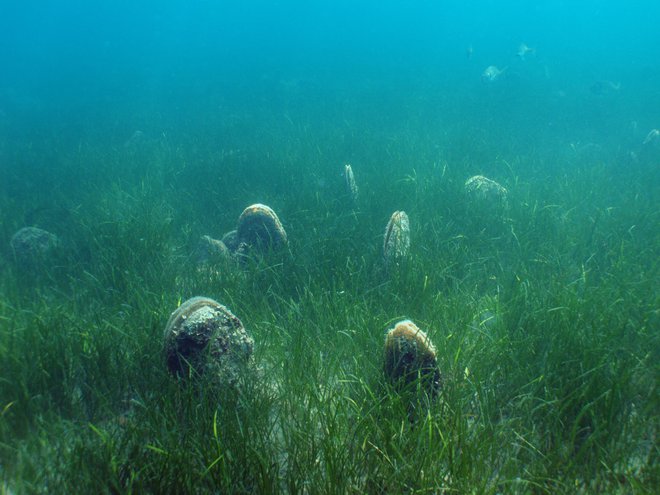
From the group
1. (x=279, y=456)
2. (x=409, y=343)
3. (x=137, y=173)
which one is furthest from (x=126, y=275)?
(x=137, y=173)

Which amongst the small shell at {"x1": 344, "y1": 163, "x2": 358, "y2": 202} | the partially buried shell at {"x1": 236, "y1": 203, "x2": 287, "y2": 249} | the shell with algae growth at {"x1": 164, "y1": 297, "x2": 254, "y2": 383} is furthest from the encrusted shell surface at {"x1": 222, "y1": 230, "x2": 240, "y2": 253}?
the shell with algae growth at {"x1": 164, "y1": 297, "x2": 254, "y2": 383}

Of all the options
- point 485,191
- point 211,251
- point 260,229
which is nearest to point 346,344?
point 260,229

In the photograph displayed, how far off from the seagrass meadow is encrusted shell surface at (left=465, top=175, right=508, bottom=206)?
8.5 inches

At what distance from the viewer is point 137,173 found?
11328mm

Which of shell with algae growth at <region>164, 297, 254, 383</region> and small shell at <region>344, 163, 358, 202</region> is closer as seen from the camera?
shell with algae growth at <region>164, 297, 254, 383</region>

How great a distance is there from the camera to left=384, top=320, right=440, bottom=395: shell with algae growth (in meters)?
2.86

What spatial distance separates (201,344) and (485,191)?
5834 millimetres

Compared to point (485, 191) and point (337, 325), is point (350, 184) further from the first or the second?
point (337, 325)

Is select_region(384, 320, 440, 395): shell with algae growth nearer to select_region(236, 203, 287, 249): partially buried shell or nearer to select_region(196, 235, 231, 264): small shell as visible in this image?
select_region(236, 203, 287, 249): partially buried shell

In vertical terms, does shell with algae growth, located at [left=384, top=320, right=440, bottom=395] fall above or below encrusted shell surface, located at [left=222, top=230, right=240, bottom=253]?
above

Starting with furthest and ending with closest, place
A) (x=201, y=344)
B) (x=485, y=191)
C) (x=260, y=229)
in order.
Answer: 1. (x=485, y=191)
2. (x=260, y=229)
3. (x=201, y=344)

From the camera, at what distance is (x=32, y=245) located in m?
6.59

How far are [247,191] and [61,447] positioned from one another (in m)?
6.75

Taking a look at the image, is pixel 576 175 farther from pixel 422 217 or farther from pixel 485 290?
pixel 485 290
